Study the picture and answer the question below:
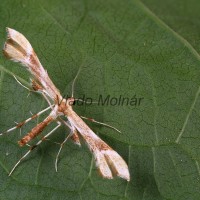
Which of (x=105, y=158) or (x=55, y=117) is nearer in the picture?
(x=105, y=158)

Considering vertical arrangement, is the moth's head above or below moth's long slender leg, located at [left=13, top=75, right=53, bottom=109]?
above

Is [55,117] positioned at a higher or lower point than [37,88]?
lower

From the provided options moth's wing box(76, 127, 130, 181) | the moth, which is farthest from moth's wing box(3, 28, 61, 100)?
moth's wing box(76, 127, 130, 181)

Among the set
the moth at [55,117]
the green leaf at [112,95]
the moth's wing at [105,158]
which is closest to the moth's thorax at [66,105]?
the moth at [55,117]

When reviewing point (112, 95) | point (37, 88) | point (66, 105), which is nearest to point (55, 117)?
point (66, 105)

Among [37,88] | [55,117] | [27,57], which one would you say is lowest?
[55,117]

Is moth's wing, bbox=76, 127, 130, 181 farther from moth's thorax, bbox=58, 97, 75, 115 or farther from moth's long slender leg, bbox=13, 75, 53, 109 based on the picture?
moth's long slender leg, bbox=13, 75, 53, 109

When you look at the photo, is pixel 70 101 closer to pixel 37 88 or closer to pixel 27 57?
pixel 37 88

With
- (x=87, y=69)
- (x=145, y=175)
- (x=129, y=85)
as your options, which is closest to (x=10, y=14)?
(x=87, y=69)
